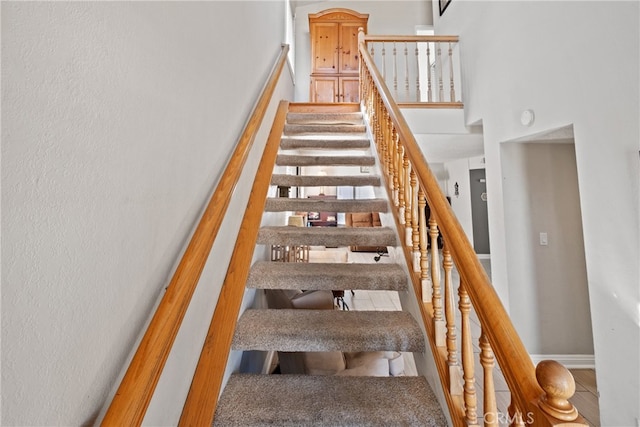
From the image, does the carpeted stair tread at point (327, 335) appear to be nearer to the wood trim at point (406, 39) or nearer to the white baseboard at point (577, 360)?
the white baseboard at point (577, 360)

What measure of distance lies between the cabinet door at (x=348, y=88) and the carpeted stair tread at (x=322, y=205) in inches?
133

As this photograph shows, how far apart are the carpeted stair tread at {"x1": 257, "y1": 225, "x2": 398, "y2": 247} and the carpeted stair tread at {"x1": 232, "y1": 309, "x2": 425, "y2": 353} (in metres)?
0.51

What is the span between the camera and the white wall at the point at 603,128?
5.11 feet

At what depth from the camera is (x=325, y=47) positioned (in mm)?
4785

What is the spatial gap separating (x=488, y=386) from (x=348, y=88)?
4777 millimetres

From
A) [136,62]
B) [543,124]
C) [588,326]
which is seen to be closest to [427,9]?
[543,124]

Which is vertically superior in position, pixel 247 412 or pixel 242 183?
pixel 242 183

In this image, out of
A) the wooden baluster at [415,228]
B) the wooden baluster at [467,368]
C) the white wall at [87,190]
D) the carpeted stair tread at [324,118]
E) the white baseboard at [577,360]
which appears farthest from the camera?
the carpeted stair tread at [324,118]

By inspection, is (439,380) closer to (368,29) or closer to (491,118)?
(491,118)

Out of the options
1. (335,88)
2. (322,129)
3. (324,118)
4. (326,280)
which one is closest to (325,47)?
(335,88)

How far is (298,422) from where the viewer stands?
0.91 meters

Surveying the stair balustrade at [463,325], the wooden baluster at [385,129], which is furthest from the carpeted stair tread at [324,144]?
the stair balustrade at [463,325]

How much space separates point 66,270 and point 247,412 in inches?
30.7

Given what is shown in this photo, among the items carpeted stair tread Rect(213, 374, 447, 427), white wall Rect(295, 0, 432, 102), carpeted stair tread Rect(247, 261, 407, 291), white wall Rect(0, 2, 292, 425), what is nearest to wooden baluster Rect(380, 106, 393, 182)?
carpeted stair tread Rect(247, 261, 407, 291)
